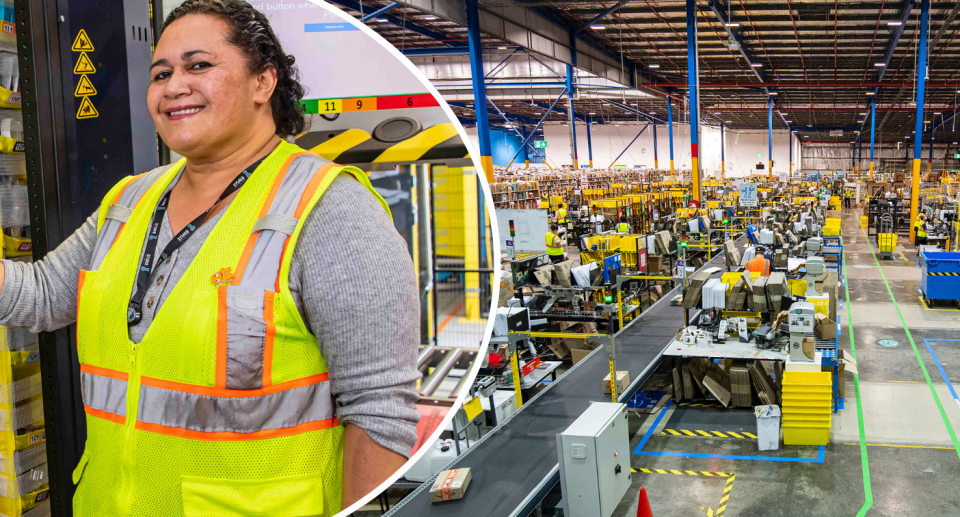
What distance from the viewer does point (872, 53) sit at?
26.4 m

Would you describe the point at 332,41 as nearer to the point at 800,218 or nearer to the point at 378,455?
the point at 378,455

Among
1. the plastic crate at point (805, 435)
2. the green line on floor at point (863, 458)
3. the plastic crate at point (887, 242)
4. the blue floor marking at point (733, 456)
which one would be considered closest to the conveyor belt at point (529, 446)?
the blue floor marking at point (733, 456)

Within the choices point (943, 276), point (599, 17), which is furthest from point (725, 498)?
point (599, 17)

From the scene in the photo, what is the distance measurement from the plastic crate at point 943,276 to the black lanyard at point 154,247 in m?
16.7

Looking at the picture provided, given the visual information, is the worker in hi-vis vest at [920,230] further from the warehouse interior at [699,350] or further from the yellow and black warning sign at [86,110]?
the yellow and black warning sign at [86,110]

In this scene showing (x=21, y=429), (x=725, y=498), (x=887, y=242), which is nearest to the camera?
(x=21, y=429)

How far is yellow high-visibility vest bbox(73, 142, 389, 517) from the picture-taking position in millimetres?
1241

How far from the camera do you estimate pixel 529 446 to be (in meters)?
6.28

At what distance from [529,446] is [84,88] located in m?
5.07

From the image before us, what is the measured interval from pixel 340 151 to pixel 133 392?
2.14ft

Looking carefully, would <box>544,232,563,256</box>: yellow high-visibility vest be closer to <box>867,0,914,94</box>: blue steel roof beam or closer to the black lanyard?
<box>867,0,914,94</box>: blue steel roof beam

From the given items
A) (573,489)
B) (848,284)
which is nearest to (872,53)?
(848,284)

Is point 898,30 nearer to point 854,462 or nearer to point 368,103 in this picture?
point 854,462

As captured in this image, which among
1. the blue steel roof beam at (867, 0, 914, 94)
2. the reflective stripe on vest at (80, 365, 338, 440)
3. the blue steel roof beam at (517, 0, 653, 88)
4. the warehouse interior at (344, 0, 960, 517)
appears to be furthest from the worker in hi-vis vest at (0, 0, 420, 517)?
the blue steel roof beam at (867, 0, 914, 94)
